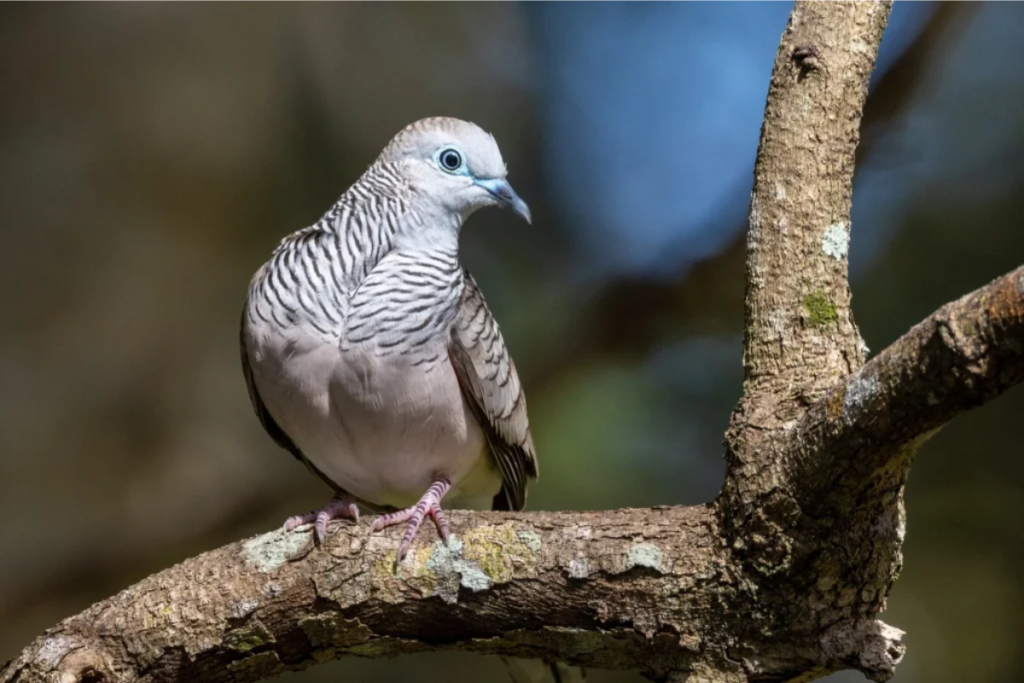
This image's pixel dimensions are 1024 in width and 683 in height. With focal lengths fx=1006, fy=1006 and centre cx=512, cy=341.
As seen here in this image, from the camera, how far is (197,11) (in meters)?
4.98

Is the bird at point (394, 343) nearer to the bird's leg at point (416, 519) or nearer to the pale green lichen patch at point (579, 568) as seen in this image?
the bird's leg at point (416, 519)

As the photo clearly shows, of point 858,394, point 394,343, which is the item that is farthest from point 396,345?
point 858,394

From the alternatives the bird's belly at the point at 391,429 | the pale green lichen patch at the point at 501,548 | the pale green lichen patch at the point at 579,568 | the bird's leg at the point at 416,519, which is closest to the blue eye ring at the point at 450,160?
the bird's belly at the point at 391,429

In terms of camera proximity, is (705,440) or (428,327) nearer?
(428,327)

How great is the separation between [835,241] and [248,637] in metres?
1.58

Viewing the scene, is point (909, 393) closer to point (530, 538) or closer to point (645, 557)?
point (645, 557)

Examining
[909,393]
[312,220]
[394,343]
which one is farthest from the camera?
[312,220]

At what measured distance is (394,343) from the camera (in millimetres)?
2627

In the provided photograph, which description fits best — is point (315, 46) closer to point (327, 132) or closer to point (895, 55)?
point (327, 132)

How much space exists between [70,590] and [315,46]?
2.91 meters

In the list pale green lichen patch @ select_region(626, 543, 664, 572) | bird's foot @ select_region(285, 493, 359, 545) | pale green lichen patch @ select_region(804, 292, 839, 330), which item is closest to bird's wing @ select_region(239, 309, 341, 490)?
bird's foot @ select_region(285, 493, 359, 545)

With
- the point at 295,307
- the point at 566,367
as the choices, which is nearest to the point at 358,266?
the point at 295,307

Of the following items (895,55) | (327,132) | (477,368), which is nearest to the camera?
(477,368)

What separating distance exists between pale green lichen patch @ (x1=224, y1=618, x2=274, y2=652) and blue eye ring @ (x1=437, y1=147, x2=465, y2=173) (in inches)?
53.9
